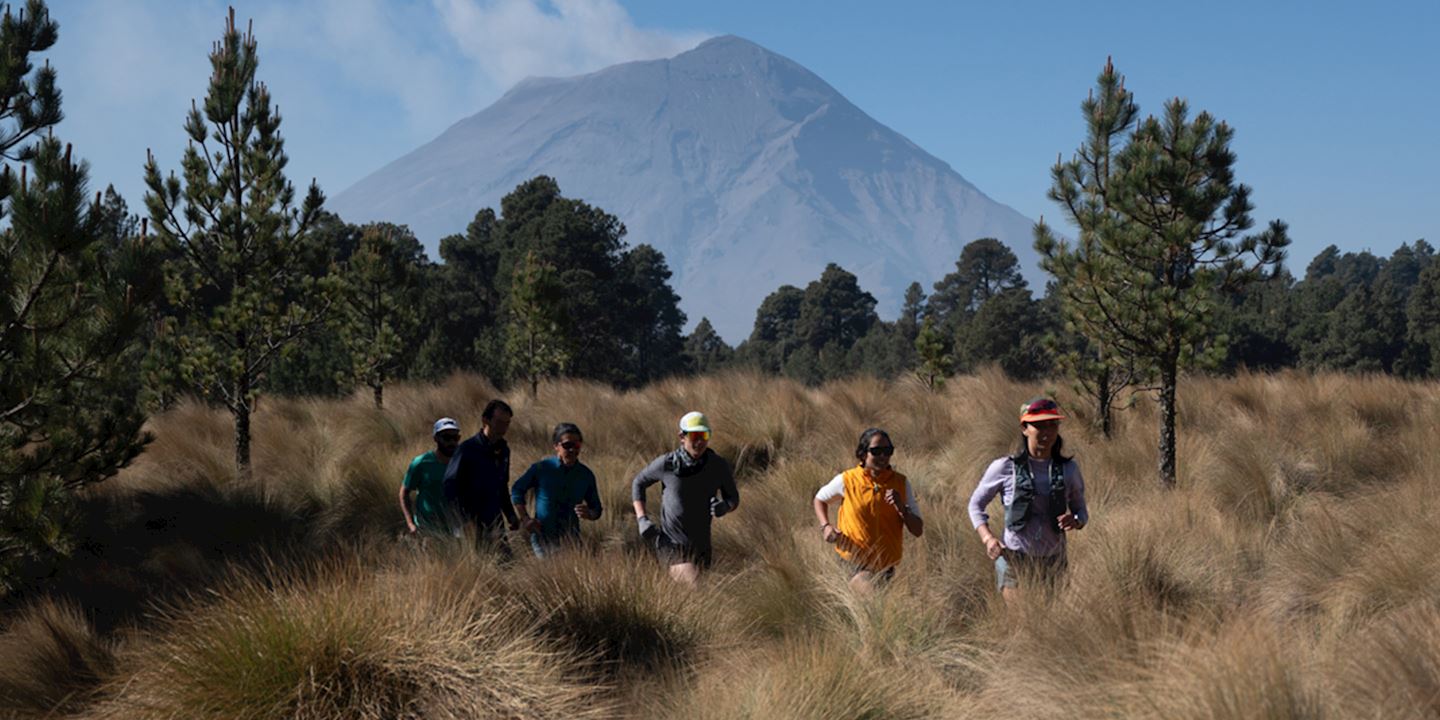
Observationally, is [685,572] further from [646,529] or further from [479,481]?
[479,481]

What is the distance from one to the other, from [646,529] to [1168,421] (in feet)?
19.1

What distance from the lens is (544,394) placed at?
17594mm

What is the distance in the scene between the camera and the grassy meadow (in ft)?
15.3

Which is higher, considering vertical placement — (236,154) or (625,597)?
(236,154)

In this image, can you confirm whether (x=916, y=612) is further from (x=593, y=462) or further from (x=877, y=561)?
(x=593, y=462)

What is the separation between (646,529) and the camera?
7336 mm

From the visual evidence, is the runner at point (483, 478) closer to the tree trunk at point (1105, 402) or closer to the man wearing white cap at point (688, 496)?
the man wearing white cap at point (688, 496)

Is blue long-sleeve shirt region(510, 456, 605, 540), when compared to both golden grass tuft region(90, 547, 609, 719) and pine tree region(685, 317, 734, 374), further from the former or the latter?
pine tree region(685, 317, 734, 374)

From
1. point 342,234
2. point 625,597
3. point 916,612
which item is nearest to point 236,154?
point 625,597

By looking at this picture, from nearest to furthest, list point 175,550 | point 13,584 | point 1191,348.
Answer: point 13,584
point 175,550
point 1191,348

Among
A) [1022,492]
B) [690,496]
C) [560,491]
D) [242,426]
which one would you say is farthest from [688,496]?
[242,426]

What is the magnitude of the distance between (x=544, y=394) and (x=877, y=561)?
11.6 metres

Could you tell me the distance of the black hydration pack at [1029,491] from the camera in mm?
6070

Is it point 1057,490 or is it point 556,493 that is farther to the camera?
point 556,493
